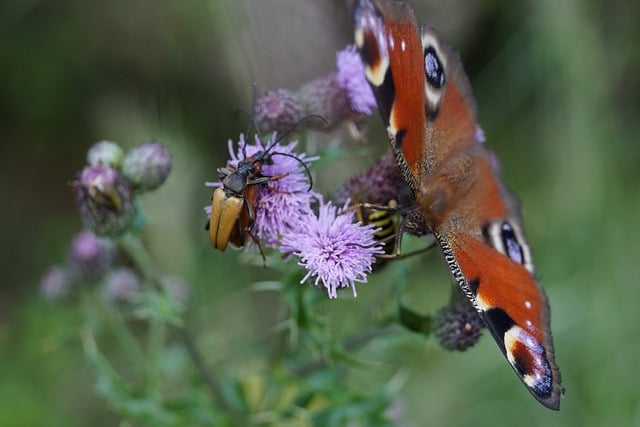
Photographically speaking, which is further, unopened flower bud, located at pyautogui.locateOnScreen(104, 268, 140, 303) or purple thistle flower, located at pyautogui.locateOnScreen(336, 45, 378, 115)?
unopened flower bud, located at pyautogui.locateOnScreen(104, 268, 140, 303)

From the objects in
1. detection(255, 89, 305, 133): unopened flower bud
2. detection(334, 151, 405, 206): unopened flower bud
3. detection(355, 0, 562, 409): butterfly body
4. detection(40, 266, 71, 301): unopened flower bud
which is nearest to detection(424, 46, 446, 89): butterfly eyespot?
detection(355, 0, 562, 409): butterfly body

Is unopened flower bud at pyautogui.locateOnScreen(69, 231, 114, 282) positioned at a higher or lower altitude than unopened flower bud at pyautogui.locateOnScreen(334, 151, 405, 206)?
higher

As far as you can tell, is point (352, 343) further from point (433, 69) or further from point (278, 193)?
point (433, 69)

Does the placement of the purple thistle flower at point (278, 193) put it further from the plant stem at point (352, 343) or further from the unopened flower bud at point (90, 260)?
the unopened flower bud at point (90, 260)

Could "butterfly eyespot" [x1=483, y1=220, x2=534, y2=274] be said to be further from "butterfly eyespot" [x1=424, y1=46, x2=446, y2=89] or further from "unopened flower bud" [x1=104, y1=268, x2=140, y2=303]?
"unopened flower bud" [x1=104, y1=268, x2=140, y2=303]

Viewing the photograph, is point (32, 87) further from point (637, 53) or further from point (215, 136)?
point (637, 53)

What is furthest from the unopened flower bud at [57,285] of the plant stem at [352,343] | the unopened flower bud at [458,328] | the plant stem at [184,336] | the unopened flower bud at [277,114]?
the unopened flower bud at [458,328]

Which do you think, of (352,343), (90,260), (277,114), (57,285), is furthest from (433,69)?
(57,285)
